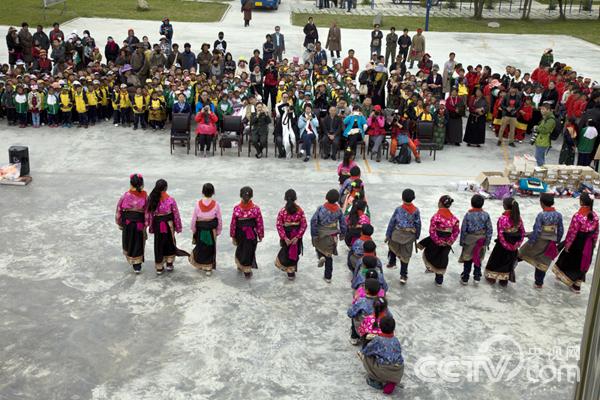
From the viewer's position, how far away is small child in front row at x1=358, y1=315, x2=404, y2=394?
7.50m

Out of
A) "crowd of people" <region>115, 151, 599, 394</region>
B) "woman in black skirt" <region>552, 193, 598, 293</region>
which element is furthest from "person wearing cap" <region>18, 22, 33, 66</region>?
"woman in black skirt" <region>552, 193, 598, 293</region>

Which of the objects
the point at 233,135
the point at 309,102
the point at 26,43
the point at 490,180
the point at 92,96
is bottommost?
the point at 490,180

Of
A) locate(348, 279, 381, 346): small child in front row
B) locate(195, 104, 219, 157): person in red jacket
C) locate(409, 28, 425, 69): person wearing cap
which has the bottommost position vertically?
locate(348, 279, 381, 346): small child in front row

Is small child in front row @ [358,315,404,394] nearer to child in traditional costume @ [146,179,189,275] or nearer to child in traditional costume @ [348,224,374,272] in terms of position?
child in traditional costume @ [348,224,374,272]

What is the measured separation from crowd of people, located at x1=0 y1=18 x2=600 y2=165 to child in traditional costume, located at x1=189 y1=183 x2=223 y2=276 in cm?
611

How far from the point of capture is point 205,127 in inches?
632

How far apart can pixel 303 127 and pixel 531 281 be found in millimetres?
7056

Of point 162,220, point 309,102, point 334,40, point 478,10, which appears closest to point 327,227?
point 162,220

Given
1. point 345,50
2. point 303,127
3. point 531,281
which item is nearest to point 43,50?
point 303,127

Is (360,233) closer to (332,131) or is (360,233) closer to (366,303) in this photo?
(366,303)

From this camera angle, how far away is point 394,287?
10312 millimetres

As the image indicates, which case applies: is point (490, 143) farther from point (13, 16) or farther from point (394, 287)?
point (13, 16)

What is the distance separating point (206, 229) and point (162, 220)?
25.5 inches

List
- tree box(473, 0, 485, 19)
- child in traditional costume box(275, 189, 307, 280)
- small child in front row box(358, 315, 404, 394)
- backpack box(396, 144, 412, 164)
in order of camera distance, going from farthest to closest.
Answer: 1. tree box(473, 0, 485, 19)
2. backpack box(396, 144, 412, 164)
3. child in traditional costume box(275, 189, 307, 280)
4. small child in front row box(358, 315, 404, 394)
